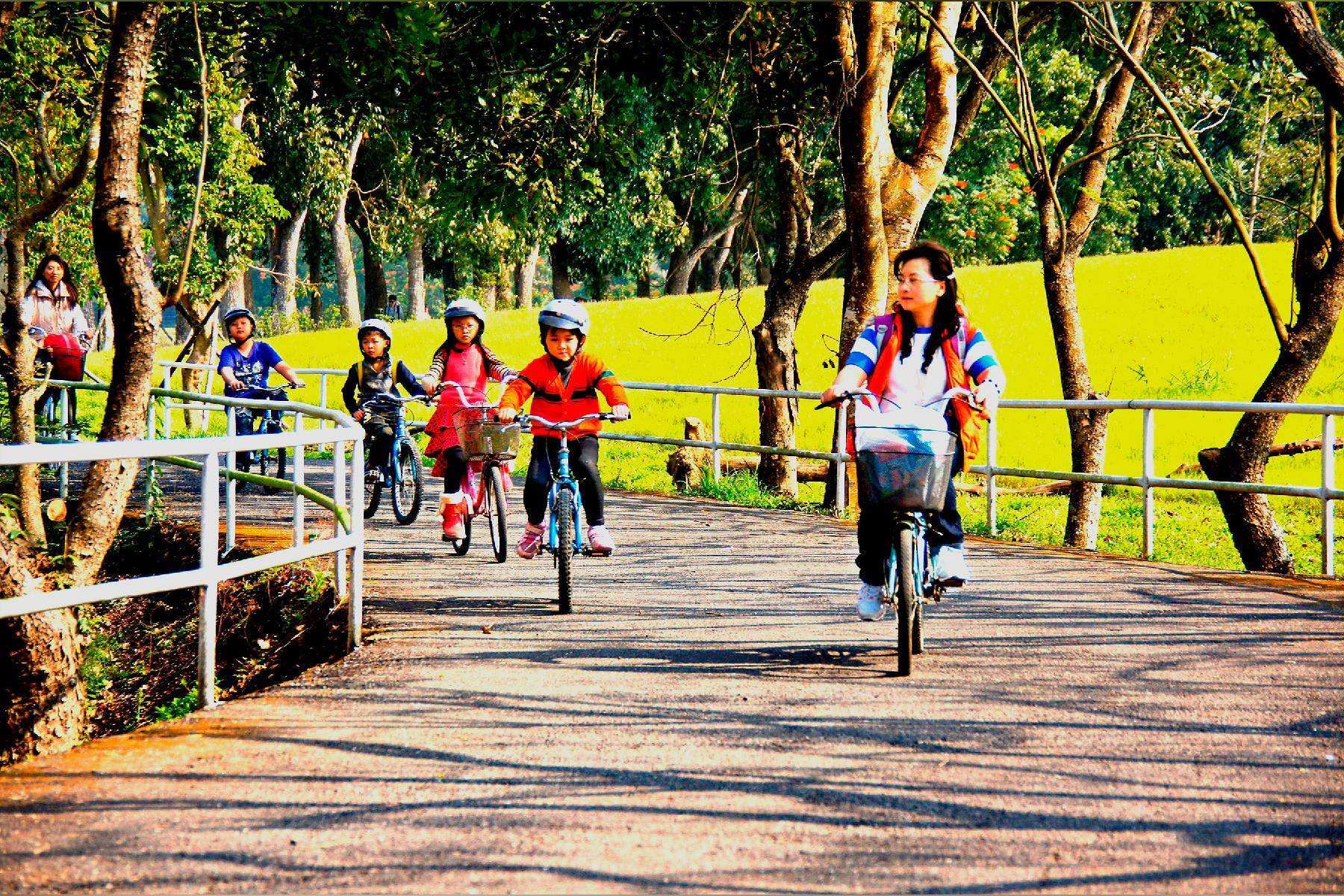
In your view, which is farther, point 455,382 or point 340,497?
point 455,382

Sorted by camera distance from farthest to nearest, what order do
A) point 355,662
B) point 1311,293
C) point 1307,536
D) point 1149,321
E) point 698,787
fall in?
point 1149,321
point 1307,536
point 1311,293
point 355,662
point 698,787

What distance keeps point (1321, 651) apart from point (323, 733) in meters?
4.80

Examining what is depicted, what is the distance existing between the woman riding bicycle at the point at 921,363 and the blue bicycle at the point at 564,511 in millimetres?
2215

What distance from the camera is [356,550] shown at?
26.2 ft

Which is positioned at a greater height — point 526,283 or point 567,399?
point 526,283

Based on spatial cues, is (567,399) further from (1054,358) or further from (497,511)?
(1054,358)

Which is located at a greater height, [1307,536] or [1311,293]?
[1311,293]

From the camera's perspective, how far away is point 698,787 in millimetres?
5020

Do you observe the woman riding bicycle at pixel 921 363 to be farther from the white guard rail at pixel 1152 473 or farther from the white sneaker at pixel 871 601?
the white guard rail at pixel 1152 473

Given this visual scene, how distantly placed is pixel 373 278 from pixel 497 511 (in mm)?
43617

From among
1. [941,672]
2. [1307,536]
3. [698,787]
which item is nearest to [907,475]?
[941,672]

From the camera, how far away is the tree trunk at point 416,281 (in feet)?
185

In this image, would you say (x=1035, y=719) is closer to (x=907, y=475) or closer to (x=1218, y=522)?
(x=907, y=475)

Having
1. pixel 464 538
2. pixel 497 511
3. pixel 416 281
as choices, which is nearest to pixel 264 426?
pixel 464 538
